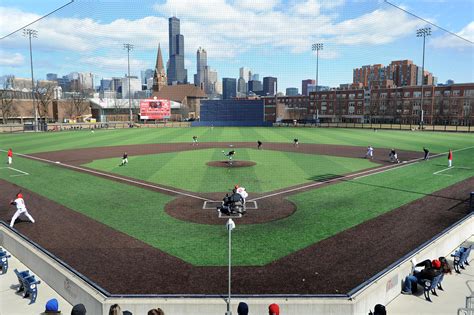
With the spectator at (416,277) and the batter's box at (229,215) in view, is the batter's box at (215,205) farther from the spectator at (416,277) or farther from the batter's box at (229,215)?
the spectator at (416,277)

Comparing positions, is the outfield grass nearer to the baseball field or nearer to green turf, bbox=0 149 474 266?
the baseball field

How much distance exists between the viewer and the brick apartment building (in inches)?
3558

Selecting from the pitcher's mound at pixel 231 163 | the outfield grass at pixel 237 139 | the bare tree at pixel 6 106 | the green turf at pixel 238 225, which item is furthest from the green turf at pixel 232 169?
the bare tree at pixel 6 106

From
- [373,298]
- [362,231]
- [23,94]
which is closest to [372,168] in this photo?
[362,231]

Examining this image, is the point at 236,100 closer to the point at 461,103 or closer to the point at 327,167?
the point at 461,103

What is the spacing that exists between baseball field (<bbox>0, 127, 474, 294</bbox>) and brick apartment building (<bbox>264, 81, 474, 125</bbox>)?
72.1 meters

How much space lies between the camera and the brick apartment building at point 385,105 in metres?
90.4

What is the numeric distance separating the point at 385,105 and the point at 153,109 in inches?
2591

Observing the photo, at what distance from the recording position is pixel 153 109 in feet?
301

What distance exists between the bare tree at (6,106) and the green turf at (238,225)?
74.2 m

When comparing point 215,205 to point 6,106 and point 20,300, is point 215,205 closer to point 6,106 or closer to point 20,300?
point 20,300

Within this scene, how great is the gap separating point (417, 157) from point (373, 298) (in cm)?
2794

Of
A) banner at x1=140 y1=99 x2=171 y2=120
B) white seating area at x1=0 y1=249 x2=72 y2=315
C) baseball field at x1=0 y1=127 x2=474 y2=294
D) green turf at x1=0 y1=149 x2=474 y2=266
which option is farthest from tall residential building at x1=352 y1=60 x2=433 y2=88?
white seating area at x1=0 y1=249 x2=72 y2=315

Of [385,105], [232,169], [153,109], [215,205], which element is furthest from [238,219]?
[385,105]
